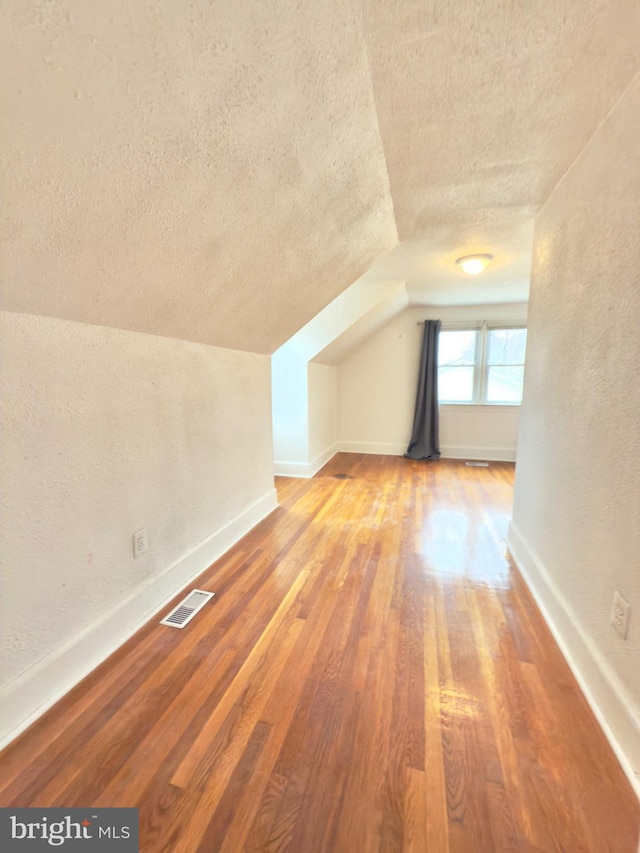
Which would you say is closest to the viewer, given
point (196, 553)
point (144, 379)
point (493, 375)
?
point (144, 379)

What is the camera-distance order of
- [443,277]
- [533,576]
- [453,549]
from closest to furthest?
[533,576], [453,549], [443,277]

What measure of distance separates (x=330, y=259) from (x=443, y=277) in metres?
1.76

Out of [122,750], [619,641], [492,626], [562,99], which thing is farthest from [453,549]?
[562,99]

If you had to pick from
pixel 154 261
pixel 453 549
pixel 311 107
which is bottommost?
pixel 453 549

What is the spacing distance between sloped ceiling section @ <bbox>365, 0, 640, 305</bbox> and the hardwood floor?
79.9 inches

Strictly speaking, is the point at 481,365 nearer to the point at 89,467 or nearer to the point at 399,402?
the point at 399,402

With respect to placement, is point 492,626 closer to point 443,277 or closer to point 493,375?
point 443,277

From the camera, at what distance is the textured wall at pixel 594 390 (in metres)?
1.11

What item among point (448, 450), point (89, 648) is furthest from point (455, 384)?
point (89, 648)

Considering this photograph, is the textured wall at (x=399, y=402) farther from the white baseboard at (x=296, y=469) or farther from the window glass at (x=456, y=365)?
the white baseboard at (x=296, y=469)

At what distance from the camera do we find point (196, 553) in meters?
2.03

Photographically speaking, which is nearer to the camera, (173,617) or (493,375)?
→ (173,617)

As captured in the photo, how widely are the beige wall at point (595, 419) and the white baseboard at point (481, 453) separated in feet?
10.7

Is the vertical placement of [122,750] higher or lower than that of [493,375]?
lower
